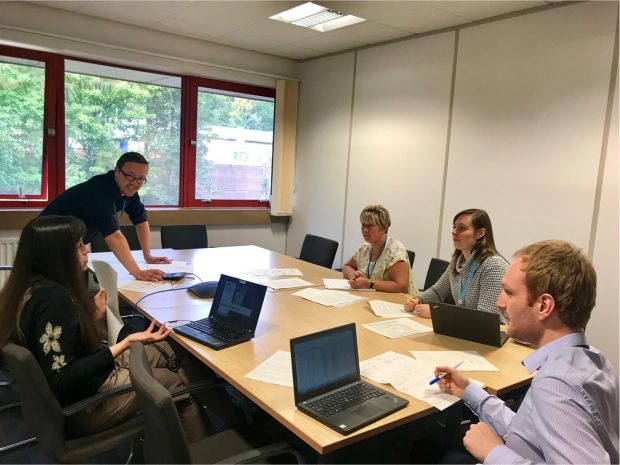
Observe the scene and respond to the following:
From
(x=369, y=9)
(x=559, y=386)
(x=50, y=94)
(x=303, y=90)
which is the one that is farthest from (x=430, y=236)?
(x=50, y=94)

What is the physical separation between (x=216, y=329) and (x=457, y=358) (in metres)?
1.05

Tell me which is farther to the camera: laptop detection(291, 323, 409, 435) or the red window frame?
the red window frame

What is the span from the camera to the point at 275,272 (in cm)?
341

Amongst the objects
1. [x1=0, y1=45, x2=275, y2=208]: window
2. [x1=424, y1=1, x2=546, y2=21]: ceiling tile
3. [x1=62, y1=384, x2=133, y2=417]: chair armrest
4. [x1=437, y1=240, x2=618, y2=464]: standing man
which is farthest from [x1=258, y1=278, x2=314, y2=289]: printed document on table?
[x1=0, y1=45, x2=275, y2=208]: window

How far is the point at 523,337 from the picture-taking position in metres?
1.24

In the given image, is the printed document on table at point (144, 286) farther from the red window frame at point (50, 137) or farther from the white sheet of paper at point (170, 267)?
the red window frame at point (50, 137)

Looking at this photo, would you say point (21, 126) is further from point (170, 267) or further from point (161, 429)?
point (161, 429)

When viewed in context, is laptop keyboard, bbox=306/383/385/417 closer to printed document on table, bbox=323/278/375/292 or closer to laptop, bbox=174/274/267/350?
laptop, bbox=174/274/267/350

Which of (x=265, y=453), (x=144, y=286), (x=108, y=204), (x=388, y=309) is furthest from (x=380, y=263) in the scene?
(x=265, y=453)

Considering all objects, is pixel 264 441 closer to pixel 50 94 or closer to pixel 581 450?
pixel 581 450

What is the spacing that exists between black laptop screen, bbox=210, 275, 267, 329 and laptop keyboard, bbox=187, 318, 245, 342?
3 cm

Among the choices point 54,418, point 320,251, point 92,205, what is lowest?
point 54,418

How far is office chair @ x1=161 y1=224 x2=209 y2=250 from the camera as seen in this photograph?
4.41 metres

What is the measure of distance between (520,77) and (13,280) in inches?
140
